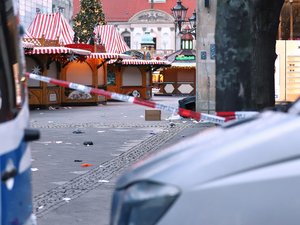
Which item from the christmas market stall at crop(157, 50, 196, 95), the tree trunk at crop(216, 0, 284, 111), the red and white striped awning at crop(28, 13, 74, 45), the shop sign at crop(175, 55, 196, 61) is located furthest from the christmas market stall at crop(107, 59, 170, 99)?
the tree trunk at crop(216, 0, 284, 111)

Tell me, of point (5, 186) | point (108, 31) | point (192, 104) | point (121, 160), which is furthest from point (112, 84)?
point (5, 186)

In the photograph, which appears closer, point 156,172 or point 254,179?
point 254,179

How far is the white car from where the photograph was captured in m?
2.97

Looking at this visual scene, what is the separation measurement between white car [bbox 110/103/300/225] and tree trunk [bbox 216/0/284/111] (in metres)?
5.42

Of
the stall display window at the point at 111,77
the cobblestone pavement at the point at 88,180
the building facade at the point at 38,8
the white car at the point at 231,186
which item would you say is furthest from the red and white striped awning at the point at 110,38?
the white car at the point at 231,186

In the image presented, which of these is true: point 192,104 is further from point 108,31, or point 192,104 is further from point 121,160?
point 108,31

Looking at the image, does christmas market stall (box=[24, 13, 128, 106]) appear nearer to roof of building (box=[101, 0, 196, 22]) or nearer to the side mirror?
the side mirror

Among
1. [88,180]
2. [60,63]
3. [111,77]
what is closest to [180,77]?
[111,77]

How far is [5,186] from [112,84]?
38.2 m

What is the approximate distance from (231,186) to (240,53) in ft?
19.0

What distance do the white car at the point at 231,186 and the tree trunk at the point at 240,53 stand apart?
5417mm

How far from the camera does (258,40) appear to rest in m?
9.09

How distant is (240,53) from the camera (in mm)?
8672

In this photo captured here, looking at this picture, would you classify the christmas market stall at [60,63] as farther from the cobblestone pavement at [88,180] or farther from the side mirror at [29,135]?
the side mirror at [29,135]
